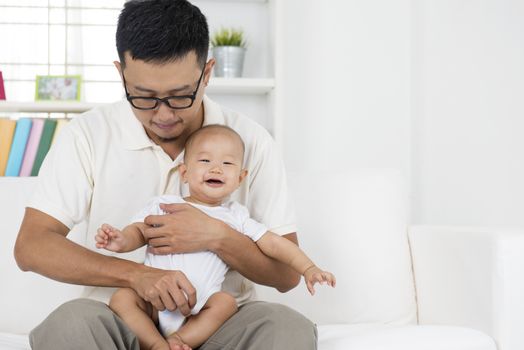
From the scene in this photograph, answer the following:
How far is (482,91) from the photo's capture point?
117 inches

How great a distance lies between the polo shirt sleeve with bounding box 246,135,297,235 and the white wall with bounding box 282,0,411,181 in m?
1.46

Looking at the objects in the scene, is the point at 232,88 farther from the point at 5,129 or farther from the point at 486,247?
the point at 486,247

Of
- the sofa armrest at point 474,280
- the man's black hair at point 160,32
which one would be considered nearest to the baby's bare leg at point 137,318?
the man's black hair at point 160,32

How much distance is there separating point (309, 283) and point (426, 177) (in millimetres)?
1950

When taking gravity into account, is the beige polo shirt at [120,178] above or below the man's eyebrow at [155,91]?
below

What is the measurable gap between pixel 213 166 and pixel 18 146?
1.55 m

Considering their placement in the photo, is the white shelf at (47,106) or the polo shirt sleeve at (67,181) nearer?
the polo shirt sleeve at (67,181)

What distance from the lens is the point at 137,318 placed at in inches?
56.9

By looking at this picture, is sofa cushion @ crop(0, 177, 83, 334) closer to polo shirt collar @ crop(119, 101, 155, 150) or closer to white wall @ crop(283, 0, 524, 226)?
polo shirt collar @ crop(119, 101, 155, 150)

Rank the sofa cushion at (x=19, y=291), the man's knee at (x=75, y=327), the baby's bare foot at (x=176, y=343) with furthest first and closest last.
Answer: the sofa cushion at (x=19, y=291), the baby's bare foot at (x=176, y=343), the man's knee at (x=75, y=327)

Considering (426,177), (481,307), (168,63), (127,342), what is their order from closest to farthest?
(127,342) < (168,63) < (481,307) < (426,177)

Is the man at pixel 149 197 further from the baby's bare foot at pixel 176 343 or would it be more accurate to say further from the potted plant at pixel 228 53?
the potted plant at pixel 228 53

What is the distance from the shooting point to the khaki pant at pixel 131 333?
4.32 ft

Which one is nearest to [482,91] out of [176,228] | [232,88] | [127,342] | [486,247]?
[232,88]
